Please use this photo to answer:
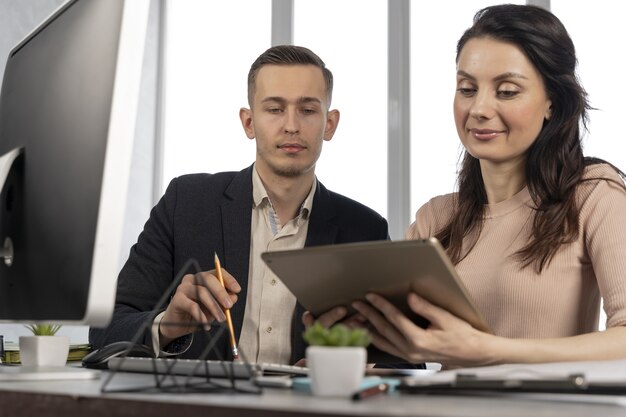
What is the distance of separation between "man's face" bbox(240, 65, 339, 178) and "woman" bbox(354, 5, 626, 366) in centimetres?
50

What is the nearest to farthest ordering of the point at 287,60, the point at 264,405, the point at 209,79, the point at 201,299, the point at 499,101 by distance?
the point at 264,405 → the point at 201,299 → the point at 499,101 → the point at 287,60 → the point at 209,79

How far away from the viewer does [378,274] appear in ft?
3.52

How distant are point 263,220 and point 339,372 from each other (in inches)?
55.5

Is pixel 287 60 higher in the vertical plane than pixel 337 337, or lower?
higher

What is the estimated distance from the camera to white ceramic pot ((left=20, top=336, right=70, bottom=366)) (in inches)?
51.6

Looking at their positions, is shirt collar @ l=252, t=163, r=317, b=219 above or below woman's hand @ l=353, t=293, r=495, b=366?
above

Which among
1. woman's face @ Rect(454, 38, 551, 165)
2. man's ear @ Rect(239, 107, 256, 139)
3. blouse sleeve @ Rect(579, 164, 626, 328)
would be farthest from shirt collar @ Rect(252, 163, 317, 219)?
blouse sleeve @ Rect(579, 164, 626, 328)

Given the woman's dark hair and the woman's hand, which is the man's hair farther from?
the woman's hand

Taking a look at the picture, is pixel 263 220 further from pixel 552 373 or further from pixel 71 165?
pixel 552 373

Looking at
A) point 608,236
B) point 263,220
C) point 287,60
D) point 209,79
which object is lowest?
point 608,236

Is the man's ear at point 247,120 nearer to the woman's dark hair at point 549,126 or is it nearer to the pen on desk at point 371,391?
the woman's dark hair at point 549,126

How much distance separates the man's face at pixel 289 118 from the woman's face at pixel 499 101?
54cm

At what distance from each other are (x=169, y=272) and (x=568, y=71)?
3.73 feet

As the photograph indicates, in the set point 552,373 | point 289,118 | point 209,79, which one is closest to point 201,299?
point 552,373
